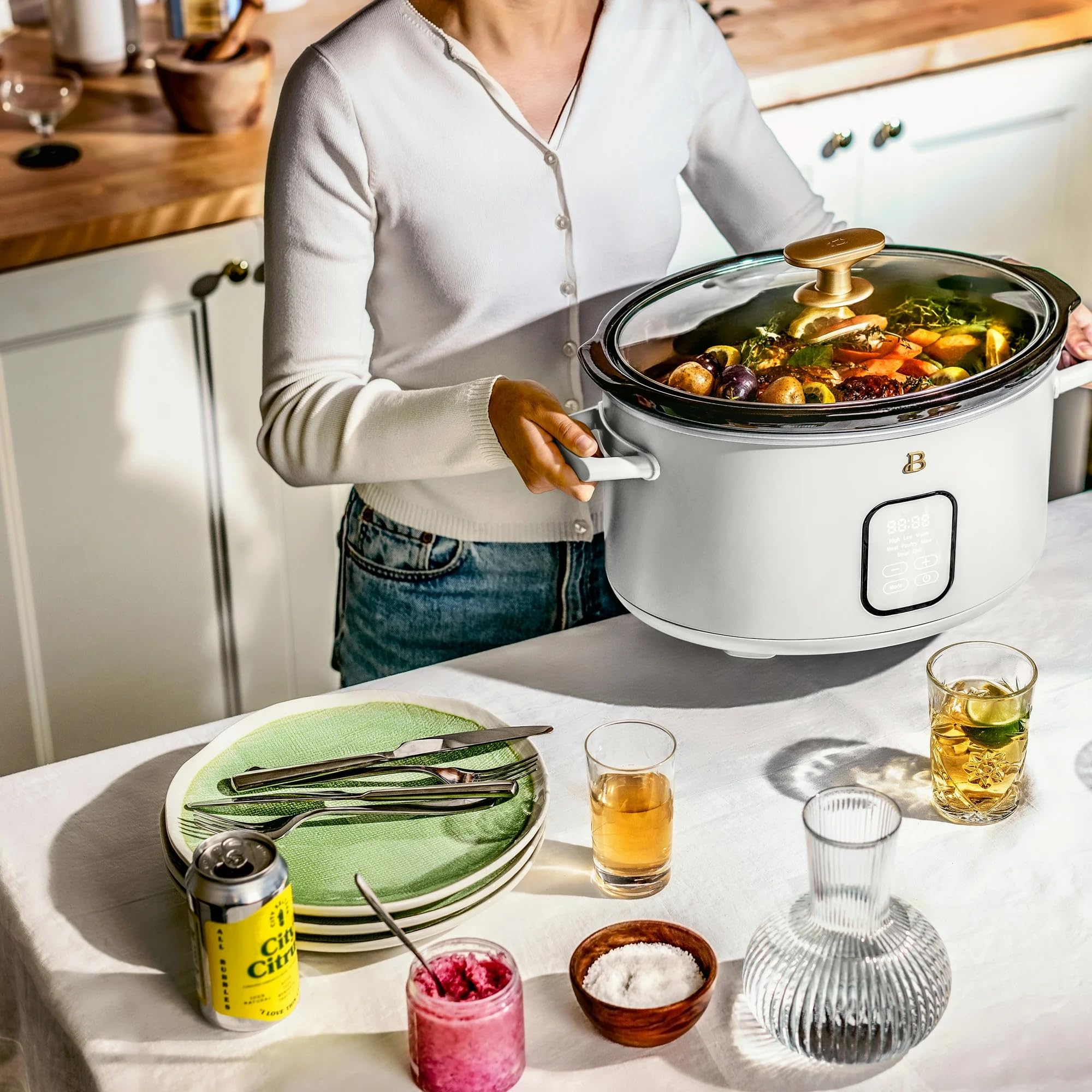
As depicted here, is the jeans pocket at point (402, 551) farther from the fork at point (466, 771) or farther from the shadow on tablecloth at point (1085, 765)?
the shadow on tablecloth at point (1085, 765)

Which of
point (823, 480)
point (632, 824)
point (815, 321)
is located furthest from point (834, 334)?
point (632, 824)

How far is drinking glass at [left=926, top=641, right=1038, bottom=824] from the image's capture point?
1009 mm

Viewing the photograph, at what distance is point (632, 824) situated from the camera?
952 millimetres

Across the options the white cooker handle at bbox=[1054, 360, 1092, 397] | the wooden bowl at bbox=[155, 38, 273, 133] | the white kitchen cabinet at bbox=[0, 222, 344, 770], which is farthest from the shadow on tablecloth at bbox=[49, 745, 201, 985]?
the wooden bowl at bbox=[155, 38, 273, 133]

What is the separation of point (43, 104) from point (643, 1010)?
1.63 meters

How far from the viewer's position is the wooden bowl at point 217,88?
1.94 m

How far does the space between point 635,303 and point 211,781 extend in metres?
0.47

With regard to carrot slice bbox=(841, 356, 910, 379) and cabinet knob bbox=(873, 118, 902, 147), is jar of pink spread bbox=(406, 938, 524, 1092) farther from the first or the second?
cabinet knob bbox=(873, 118, 902, 147)

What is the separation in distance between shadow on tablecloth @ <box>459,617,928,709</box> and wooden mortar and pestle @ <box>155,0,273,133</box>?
3.42ft

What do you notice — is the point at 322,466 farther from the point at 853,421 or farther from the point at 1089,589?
the point at 1089,589

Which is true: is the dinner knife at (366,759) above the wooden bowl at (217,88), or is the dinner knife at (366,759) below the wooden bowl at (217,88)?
below

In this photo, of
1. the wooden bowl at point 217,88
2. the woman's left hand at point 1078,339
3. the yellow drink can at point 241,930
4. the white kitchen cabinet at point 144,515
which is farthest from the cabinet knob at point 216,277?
the yellow drink can at point 241,930

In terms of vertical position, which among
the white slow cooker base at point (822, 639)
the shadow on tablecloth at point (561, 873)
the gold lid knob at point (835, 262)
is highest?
the gold lid knob at point (835, 262)

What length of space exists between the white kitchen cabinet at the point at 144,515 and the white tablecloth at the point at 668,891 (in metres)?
0.89
